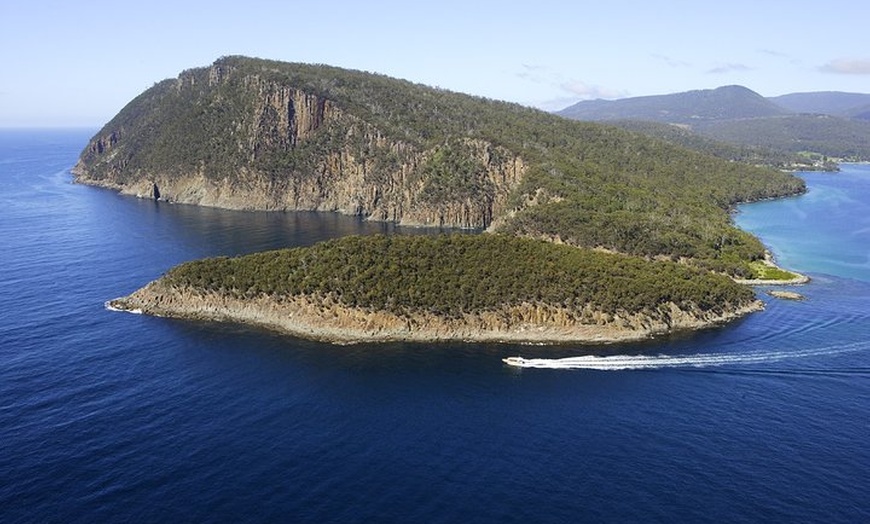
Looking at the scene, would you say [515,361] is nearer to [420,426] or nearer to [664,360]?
[664,360]

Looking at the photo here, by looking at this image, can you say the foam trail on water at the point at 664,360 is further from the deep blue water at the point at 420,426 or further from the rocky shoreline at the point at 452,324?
the rocky shoreline at the point at 452,324

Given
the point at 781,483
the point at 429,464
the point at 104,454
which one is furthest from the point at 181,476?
the point at 781,483

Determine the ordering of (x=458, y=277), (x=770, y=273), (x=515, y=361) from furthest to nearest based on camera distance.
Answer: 1. (x=770, y=273)
2. (x=458, y=277)
3. (x=515, y=361)

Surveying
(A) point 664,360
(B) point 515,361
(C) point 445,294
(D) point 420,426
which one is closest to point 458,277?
(C) point 445,294

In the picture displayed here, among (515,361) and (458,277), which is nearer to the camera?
(515,361)

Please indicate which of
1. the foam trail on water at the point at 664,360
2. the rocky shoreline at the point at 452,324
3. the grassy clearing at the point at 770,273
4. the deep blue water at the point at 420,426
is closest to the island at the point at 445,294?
the rocky shoreline at the point at 452,324

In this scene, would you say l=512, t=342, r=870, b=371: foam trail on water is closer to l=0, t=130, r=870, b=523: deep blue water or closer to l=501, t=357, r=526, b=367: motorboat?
l=501, t=357, r=526, b=367: motorboat
